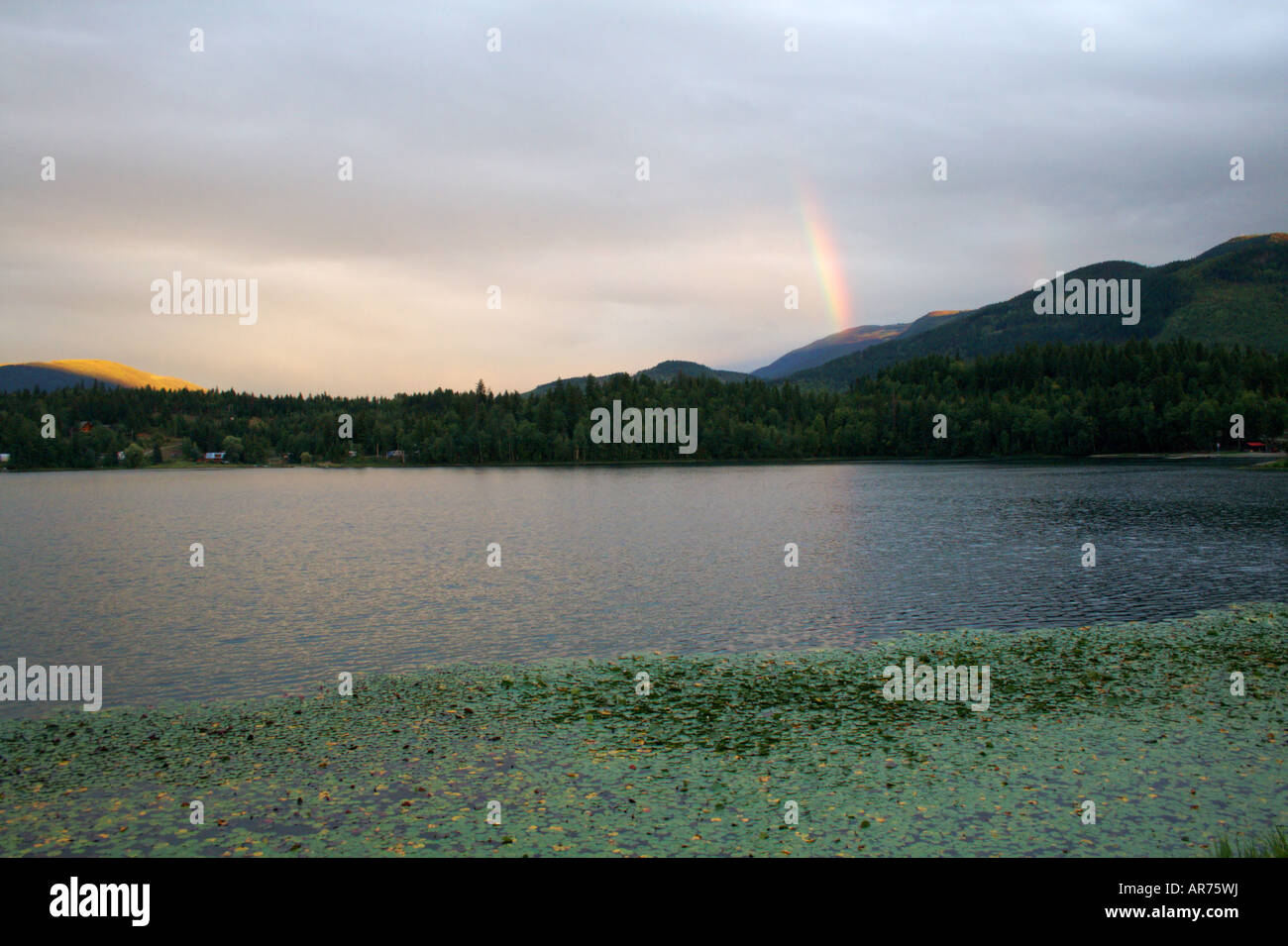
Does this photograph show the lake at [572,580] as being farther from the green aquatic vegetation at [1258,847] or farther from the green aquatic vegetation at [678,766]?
the green aquatic vegetation at [1258,847]

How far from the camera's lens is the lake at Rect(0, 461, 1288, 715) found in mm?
33906

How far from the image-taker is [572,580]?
50688 mm

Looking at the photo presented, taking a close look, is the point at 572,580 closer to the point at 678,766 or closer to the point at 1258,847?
the point at 678,766

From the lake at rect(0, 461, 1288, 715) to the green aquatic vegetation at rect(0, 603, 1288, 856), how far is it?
17.7 ft

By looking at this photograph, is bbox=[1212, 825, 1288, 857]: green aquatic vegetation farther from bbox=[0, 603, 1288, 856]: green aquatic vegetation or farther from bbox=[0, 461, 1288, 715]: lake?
bbox=[0, 461, 1288, 715]: lake

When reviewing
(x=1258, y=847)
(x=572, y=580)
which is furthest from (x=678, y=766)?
(x=572, y=580)

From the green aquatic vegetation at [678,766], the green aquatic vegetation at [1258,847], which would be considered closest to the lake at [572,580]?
the green aquatic vegetation at [678,766]

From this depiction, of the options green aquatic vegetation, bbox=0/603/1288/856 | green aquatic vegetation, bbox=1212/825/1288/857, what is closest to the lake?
green aquatic vegetation, bbox=0/603/1288/856

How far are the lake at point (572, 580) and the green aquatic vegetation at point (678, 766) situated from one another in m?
5.40

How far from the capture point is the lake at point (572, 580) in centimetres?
3391
